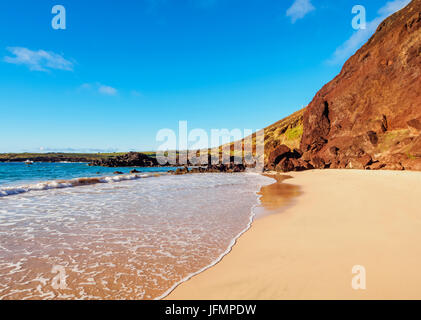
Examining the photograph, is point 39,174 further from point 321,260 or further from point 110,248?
point 321,260

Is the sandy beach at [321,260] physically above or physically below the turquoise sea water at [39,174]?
above


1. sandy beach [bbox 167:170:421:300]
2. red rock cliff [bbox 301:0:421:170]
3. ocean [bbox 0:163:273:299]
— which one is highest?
red rock cliff [bbox 301:0:421:170]

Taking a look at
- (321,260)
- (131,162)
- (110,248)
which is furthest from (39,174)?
(321,260)

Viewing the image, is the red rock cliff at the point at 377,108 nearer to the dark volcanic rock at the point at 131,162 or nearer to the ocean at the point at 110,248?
the ocean at the point at 110,248

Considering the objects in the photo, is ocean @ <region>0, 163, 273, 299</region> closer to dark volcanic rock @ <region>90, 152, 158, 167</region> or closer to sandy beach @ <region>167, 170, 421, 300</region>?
sandy beach @ <region>167, 170, 421, 300</region>

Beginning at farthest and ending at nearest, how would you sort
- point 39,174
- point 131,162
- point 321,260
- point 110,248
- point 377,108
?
point 131,162, point 39,174, point 377,108, point 110,248, point 321,260

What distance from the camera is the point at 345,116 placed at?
3475cm

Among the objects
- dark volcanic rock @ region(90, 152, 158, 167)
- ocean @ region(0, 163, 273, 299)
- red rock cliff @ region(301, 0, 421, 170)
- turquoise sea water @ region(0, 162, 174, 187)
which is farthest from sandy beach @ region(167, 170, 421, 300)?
dark volcanic rock @ region(90, 152, 158, 167)

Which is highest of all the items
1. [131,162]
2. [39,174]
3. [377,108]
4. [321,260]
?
[377,108]

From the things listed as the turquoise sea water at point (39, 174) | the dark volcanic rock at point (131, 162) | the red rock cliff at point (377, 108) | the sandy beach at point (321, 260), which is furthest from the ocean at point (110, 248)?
the dark volcanic rock at point (131, 162)

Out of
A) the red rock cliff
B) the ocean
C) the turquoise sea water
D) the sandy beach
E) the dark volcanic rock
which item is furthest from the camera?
the dark volcanic rock
